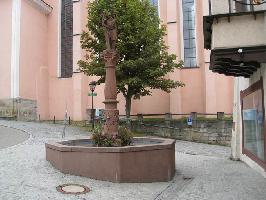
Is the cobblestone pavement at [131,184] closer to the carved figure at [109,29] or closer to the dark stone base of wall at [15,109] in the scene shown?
the carved figure at [109,29]

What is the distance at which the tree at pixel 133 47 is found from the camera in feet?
72.7

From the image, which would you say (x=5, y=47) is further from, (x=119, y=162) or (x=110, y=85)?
(x=119, y=162)

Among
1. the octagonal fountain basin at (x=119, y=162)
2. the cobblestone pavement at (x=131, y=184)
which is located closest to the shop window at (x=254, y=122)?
the cobblestone pavement at (x=131, y=184)

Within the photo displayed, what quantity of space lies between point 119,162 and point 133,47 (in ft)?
43.6

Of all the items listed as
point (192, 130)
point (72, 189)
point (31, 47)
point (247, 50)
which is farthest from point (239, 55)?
point (31, 47)

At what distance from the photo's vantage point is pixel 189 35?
3047 cm

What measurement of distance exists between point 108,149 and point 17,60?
74.2 ft

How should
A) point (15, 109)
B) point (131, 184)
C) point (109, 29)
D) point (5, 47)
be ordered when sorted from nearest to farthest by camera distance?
point (131, 184), point (109, 29), point (15, 109), point (5, 47)

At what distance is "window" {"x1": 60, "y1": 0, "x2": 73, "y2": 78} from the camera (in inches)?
1351

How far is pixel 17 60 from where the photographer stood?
30938mm

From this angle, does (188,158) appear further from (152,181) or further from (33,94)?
(33,94)

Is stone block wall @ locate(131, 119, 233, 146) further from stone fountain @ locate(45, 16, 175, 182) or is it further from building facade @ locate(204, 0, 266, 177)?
stone fountain @ locate(45, 16, 175, 182)

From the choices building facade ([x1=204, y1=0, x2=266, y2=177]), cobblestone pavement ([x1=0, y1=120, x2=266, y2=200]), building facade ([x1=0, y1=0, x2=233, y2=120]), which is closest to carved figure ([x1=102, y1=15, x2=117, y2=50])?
building facade ([x1=204, y1=0, x2=266, y2=177])

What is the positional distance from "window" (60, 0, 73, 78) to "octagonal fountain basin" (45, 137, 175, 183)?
23848 millimetres
